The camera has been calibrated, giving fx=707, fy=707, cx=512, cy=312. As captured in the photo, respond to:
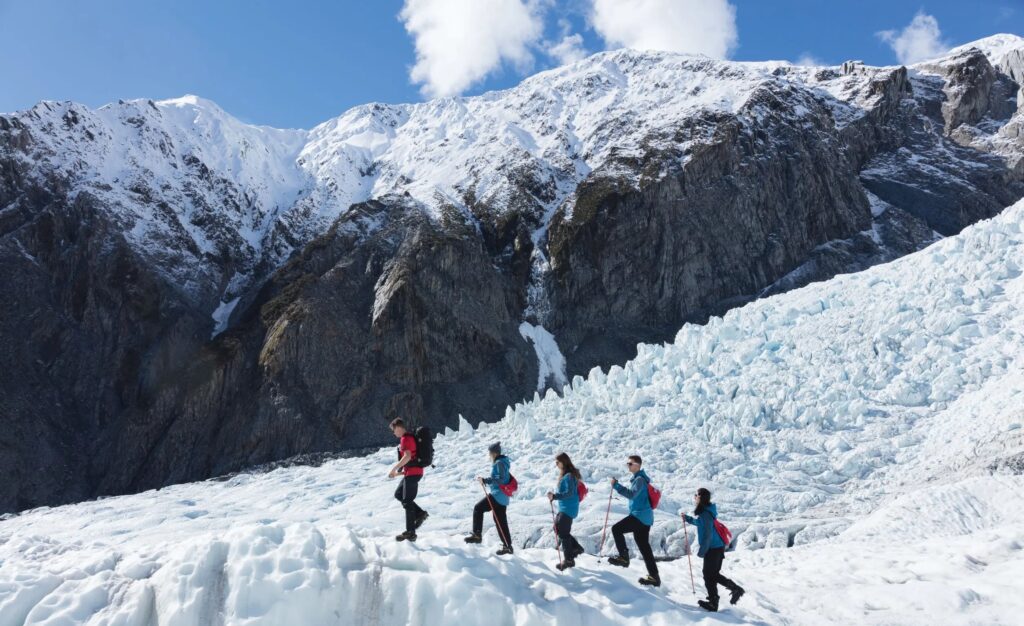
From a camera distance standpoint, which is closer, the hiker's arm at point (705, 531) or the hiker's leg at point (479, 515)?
the hiker's arm at point (705, 531)

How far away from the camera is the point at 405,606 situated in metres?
9.88

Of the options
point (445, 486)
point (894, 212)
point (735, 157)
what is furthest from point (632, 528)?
point (894, 212)

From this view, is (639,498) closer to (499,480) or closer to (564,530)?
(564,530)

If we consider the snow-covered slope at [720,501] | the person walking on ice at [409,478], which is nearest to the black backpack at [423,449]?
the person walking on ice at [409,478]

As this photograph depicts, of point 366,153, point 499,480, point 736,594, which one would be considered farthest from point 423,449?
point 366,153

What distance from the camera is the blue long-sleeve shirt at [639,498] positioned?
10789 mm

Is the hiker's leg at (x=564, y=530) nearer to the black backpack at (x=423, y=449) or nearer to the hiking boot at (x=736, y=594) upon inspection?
the black backpack at (x=423, y=449)

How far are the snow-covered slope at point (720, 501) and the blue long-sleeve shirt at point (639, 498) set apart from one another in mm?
1121

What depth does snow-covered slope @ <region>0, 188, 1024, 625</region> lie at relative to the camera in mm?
9945

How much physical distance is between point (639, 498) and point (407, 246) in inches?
3043

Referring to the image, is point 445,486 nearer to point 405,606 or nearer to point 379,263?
point 405,606

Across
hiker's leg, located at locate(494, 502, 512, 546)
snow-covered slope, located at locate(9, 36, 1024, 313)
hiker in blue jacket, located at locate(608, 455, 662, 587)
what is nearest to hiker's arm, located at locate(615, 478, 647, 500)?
hiker in blue jacket, located at locate(608, 455, 662, 587)

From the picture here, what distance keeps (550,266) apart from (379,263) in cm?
2174

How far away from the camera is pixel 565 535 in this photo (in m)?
10.9
